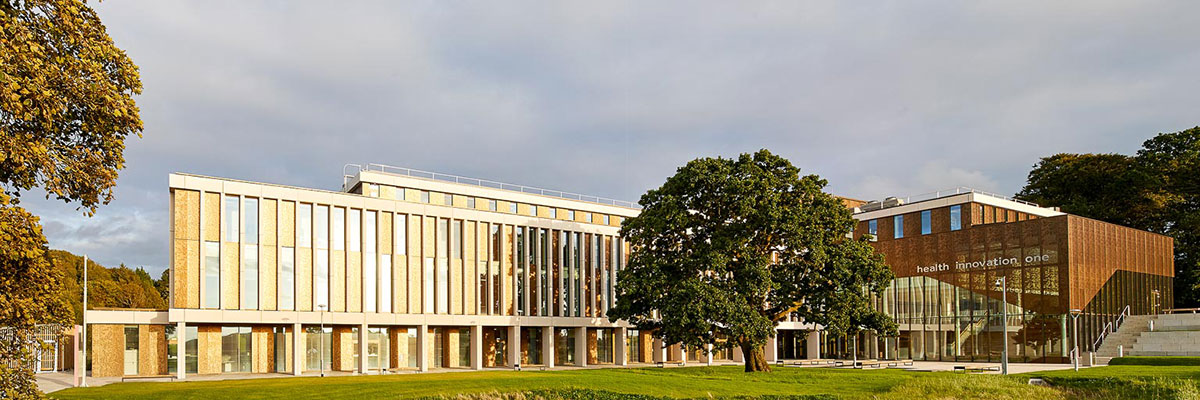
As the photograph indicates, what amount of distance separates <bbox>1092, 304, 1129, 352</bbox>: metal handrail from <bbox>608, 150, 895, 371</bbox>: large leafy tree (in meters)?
20.1

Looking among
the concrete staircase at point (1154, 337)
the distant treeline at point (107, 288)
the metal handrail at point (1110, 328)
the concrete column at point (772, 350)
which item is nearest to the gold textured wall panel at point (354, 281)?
the distant treeline at point (107, 288)

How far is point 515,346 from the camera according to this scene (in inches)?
2265

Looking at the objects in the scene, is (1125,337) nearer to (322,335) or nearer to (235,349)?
(322,335)

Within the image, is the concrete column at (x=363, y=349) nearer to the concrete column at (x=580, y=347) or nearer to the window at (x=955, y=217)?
the concrete column at (x=580, y=347)

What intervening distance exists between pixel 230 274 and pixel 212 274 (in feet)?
2.80

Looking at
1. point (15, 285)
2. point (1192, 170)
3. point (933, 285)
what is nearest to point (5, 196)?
point (15, 285)

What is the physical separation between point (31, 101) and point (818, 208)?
37308mm

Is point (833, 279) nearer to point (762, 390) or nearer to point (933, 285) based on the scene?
point (762, 390)

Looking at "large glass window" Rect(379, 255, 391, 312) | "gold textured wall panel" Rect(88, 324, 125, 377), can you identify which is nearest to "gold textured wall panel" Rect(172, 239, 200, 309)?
"gold textured wall panel" Rect(88, 324, 125, 377)

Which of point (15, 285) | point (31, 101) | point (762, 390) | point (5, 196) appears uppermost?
point (31, 101)

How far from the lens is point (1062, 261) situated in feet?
182

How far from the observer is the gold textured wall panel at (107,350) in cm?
4512

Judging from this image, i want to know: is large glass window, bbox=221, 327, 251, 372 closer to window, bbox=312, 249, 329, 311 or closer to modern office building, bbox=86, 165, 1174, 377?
modern office building, bbox=86, 165, 1174, 377

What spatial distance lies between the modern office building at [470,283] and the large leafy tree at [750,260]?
2576 mm
